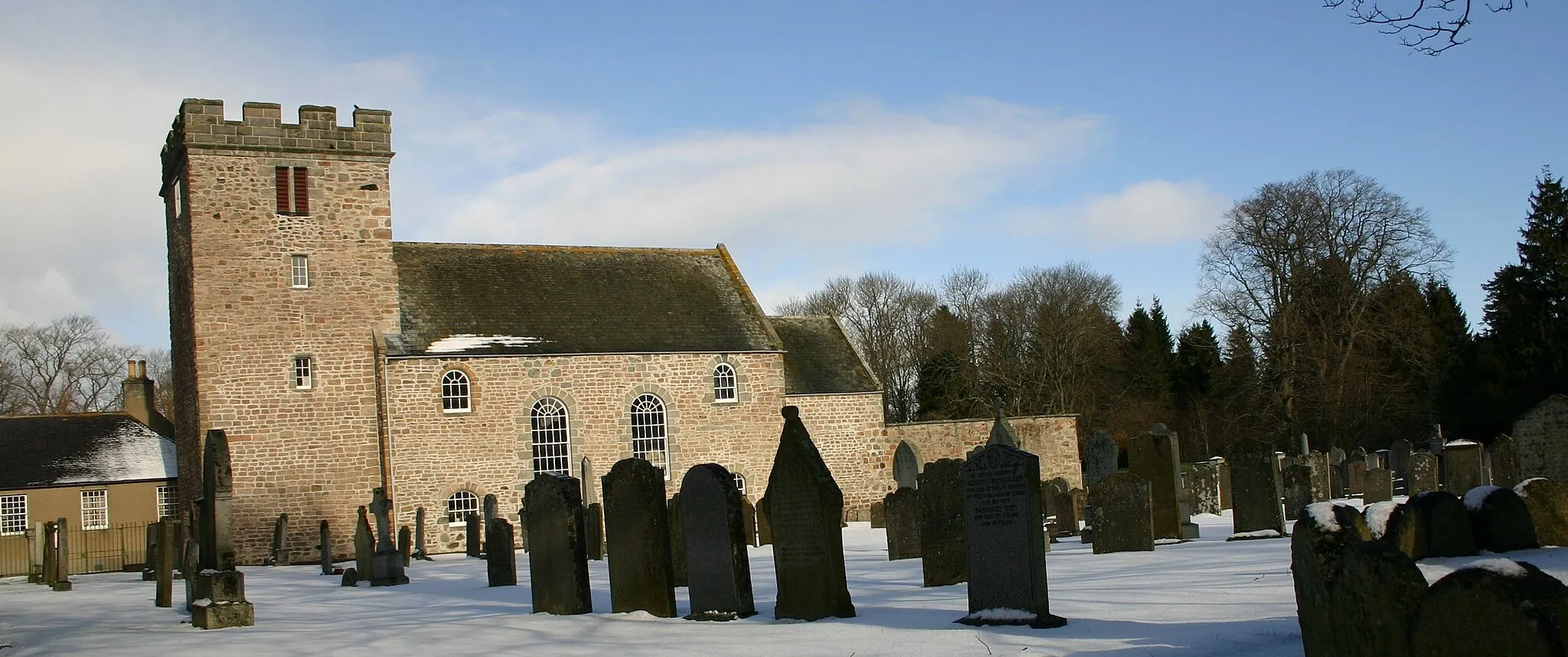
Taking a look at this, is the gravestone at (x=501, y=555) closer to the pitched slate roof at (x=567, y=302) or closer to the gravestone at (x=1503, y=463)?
the pitched slate roof at (x=567, y=302)

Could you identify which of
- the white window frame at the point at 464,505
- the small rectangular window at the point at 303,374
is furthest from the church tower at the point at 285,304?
the white window frame at the point at 464,505

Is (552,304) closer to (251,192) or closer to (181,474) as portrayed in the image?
(251,192)

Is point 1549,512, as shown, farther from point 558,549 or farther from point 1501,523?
point 558,549

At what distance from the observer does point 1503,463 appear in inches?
866

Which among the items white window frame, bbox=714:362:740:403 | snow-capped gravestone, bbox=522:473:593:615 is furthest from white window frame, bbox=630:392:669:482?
snow-capped gravestone, bbox=522:473:593:615

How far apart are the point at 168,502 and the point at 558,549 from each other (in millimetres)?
26193

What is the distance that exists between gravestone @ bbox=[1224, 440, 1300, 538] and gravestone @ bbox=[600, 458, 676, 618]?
826 centimetres

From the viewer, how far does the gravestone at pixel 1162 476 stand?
1781cm

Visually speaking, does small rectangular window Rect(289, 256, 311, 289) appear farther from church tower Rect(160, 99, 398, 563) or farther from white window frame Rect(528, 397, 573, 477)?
white window frame Rect(528, 397, 573, 477)

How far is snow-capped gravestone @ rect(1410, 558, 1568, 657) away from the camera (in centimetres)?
537

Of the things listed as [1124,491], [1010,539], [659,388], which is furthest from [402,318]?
[1010,539]

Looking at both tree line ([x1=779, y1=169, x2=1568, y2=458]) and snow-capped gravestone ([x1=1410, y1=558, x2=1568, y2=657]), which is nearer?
snow-capped gravestone ([x1=1410, y1=558, x2=1568, y2=657])

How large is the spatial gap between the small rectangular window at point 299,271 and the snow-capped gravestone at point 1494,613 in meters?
28.9

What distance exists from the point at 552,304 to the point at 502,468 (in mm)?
4659
